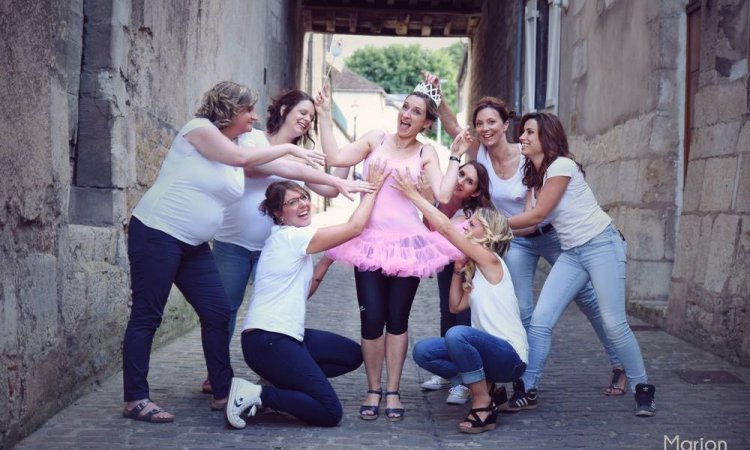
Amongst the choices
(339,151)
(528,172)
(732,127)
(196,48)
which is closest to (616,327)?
(528,172)

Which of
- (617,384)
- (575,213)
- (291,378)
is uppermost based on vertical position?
(575,213)

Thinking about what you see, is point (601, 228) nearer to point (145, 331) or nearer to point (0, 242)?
point (145, 331)

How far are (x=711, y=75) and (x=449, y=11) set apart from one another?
1161cm

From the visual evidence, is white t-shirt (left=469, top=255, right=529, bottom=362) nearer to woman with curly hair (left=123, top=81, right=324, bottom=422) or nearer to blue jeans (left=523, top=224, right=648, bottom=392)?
blue jeans (left=523, top=224, right=648, bottom=392)

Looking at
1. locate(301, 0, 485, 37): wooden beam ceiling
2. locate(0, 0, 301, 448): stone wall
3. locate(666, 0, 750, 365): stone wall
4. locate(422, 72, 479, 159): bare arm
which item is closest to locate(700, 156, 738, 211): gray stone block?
locate(666, 0, 750, 365): stone wall

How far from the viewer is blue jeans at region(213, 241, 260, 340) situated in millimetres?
4949

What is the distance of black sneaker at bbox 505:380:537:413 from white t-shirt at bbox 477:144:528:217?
919 millimetres

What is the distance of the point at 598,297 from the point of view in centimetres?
469

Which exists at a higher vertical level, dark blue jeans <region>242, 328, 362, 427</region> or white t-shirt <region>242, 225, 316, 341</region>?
white t-shirt <region>242, 225, 316, 341</region>

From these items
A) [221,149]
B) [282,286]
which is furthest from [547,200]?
[221,149]

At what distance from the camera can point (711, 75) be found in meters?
6.55

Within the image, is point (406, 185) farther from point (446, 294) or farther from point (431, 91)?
point (446, 294)

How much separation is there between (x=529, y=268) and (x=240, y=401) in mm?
1747

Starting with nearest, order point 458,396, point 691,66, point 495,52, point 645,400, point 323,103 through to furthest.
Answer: point 645,400
point 323,103
point 458,396
point 691,66
point 495,52
